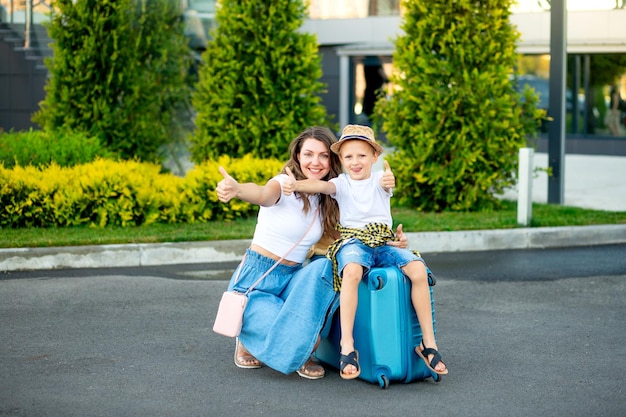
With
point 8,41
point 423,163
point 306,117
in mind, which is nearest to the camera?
point 423,163

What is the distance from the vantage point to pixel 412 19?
11.6m

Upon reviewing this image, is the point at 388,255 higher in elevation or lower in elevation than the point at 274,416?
higher

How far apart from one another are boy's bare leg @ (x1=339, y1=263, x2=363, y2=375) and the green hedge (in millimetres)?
5378

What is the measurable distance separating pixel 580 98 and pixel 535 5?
2607mm

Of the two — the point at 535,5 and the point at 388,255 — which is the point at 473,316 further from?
the point at 535,5

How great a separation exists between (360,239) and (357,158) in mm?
467

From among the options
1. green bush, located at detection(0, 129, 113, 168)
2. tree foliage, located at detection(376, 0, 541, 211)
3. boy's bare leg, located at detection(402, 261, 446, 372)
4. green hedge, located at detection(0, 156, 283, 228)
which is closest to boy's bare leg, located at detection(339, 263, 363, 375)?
boy's bare leg, located at detection(402, 261, 446, 372)

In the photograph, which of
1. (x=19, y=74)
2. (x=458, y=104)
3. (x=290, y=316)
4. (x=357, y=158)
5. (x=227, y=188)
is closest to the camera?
(x=227, y=188)

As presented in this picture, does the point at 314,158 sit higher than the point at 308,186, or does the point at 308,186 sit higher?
the point at 314,158

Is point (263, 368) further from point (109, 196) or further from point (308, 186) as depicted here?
point (109, 196)

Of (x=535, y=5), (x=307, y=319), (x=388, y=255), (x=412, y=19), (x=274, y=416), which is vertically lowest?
(x=274, y=416)

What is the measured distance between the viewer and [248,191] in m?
5.17

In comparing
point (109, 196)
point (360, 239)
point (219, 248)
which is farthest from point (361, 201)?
point (109, 196)

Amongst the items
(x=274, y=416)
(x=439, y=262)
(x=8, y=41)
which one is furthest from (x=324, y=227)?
(x=8, y=41)
